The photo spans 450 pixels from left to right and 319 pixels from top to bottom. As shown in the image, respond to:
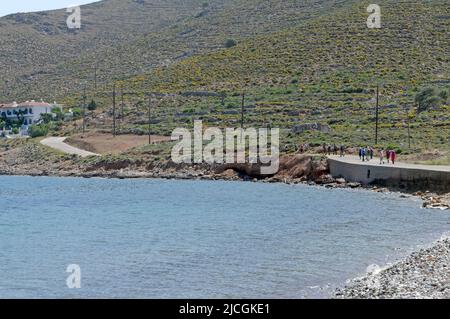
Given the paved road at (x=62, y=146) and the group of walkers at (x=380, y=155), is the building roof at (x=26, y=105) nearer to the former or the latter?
the paved road at (x=62, y=146)

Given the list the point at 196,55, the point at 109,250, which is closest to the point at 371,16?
the point at 196,55

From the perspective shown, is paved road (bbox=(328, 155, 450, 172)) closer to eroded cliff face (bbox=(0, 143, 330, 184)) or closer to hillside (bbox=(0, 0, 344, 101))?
eroded cliff face (bbox=(0, 143, 330, 184))

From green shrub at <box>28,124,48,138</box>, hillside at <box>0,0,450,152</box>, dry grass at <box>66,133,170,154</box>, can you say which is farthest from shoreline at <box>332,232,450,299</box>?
green shrub at <box>28,124,48,138</box>

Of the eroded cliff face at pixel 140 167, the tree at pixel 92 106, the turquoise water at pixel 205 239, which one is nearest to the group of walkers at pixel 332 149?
the eroded cliff face at pixel 140 167

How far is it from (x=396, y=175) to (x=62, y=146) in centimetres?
3913

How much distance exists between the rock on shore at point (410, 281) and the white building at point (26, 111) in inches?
3017

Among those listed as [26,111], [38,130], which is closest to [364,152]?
[38,130]

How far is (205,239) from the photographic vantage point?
107ft

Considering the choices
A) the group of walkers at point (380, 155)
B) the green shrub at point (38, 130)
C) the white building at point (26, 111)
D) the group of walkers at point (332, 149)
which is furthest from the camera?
the white building at point (26, 111)

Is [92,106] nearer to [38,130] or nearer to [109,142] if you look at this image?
[38,130]

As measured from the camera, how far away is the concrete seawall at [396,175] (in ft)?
147

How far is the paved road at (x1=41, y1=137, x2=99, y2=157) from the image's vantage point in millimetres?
76900

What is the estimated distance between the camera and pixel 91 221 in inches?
1585

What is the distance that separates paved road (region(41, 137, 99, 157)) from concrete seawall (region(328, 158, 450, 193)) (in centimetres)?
2766
